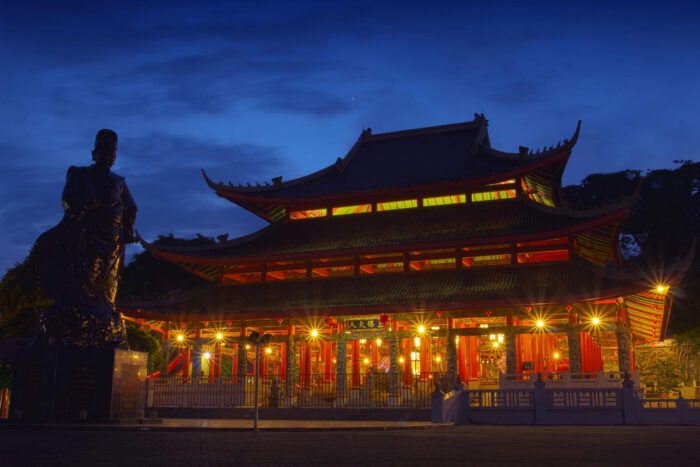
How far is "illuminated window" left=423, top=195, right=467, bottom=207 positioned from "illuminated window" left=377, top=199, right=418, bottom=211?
57 cm

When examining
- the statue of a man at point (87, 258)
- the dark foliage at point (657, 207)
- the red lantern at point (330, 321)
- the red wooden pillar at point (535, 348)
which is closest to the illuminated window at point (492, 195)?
the red wooden pillar at point (535, 348)

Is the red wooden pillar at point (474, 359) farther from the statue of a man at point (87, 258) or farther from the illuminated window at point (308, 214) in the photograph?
the statue of a man at point (87, 258)

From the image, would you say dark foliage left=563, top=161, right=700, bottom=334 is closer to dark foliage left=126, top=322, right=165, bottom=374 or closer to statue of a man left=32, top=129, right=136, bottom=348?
dark foliage left=126, top=322, right=165, bottom=374

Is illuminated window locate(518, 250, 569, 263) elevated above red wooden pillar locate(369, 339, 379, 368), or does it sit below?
above

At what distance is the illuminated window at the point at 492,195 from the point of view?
32.5m

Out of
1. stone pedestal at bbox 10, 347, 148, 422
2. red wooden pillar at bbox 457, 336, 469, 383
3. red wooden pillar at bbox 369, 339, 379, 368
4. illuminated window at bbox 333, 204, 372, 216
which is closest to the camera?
stone pedestal at bbox 10, 347, 148, 422

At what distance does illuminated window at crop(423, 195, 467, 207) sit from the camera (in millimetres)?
33219

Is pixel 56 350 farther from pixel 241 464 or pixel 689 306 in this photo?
pixel 689 306

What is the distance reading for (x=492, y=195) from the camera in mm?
32812

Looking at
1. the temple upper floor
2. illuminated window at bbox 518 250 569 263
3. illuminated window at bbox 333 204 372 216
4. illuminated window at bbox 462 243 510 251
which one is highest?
the temple upper floor

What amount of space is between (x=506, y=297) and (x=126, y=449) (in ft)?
61.1

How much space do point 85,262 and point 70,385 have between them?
2.83 metres

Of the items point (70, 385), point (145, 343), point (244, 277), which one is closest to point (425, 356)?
point (244, 277)

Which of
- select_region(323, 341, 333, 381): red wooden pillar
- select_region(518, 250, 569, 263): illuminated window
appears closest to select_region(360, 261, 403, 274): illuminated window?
select_region(323, 341, 333, 381): red wooden pillar
